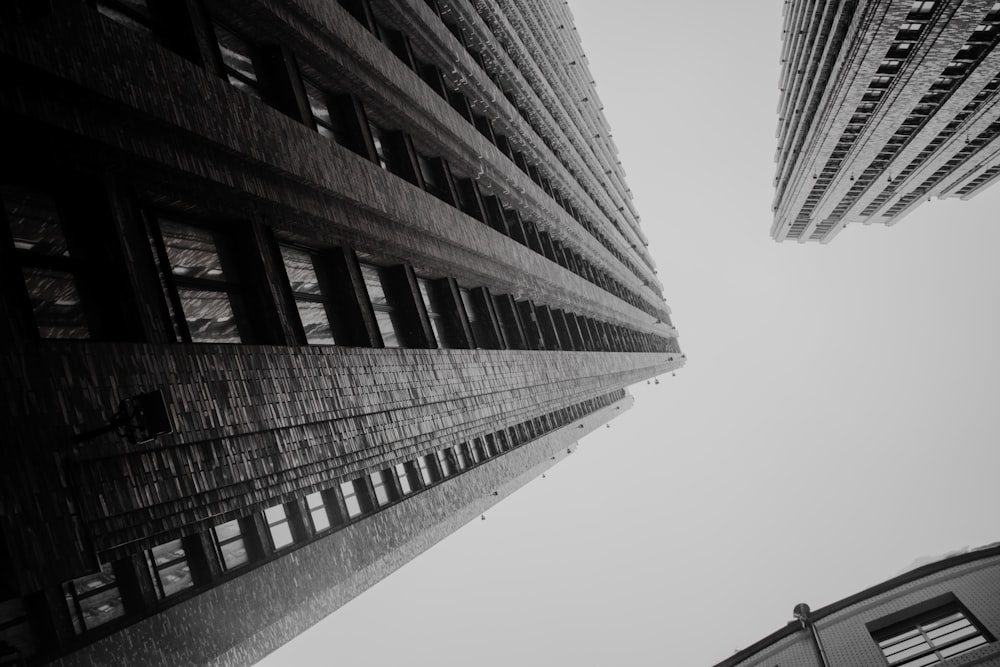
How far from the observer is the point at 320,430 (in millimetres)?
12617

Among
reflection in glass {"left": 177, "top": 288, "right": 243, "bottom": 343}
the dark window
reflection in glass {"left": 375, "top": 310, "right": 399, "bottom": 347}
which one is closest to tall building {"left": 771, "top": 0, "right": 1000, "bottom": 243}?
the dark window

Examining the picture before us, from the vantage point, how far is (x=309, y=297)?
1502cm

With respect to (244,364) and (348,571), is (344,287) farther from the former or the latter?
(348,571)

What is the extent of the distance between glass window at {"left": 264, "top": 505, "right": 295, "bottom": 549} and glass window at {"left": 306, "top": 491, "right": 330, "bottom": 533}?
1028mm

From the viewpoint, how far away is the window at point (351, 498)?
62.3 ft

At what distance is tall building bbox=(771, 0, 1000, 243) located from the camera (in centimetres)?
4097

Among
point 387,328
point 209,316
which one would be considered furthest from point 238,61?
point 387,328

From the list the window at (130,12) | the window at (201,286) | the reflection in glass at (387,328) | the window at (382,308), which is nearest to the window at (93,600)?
the window at (201,286)

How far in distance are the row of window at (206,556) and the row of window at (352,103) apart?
336 inches

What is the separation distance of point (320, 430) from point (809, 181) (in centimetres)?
7351

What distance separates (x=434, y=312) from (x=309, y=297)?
24.7ft

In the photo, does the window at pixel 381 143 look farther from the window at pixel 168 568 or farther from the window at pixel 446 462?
the window at pixel 168 568

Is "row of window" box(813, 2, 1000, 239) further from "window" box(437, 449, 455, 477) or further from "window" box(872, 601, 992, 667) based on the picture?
"window" box(437, 449, 455, 477)

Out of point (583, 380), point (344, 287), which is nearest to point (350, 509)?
point (344, 287)
